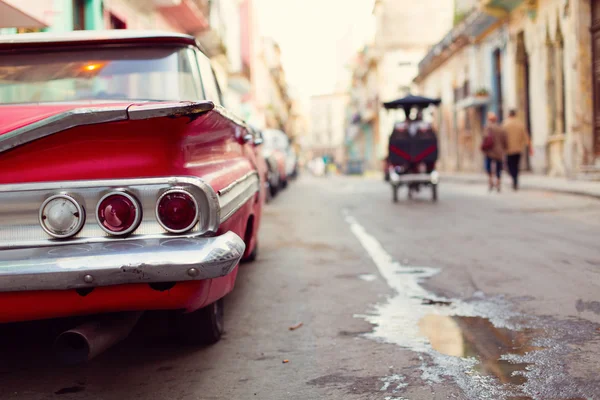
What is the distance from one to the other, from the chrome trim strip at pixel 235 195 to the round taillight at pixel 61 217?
59cm

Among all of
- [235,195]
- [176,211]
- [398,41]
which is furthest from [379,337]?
[398,41]

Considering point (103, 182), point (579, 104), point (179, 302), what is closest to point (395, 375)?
point (179, 302)

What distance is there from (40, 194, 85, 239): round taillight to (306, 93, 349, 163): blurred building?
127253 mm

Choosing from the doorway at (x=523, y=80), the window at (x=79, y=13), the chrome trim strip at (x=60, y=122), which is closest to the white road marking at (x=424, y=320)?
the chrome trim strip at (x=60, y=122)

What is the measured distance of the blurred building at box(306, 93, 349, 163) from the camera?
132m

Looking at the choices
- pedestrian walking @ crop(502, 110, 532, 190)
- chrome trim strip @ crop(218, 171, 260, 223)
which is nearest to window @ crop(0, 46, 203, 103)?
chrome trim strip @ crop(218, 171, 260, 223)

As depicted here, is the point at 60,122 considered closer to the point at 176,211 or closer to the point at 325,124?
the point at 176,211

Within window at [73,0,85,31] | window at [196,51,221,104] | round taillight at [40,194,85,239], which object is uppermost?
window at [73,0,85,31]

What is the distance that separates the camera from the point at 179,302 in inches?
118

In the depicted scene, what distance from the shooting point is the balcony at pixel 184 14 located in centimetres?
2021

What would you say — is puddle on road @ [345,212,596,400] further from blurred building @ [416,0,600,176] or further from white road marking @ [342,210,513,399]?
blurred building @ [416,0,600,176]

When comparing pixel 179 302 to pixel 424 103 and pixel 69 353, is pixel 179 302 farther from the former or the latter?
pixel 424 103

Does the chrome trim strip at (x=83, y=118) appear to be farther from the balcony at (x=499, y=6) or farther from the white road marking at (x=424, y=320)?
the balcony at (x=499, y=6)

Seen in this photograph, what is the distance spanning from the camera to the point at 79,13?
15.1 metres
